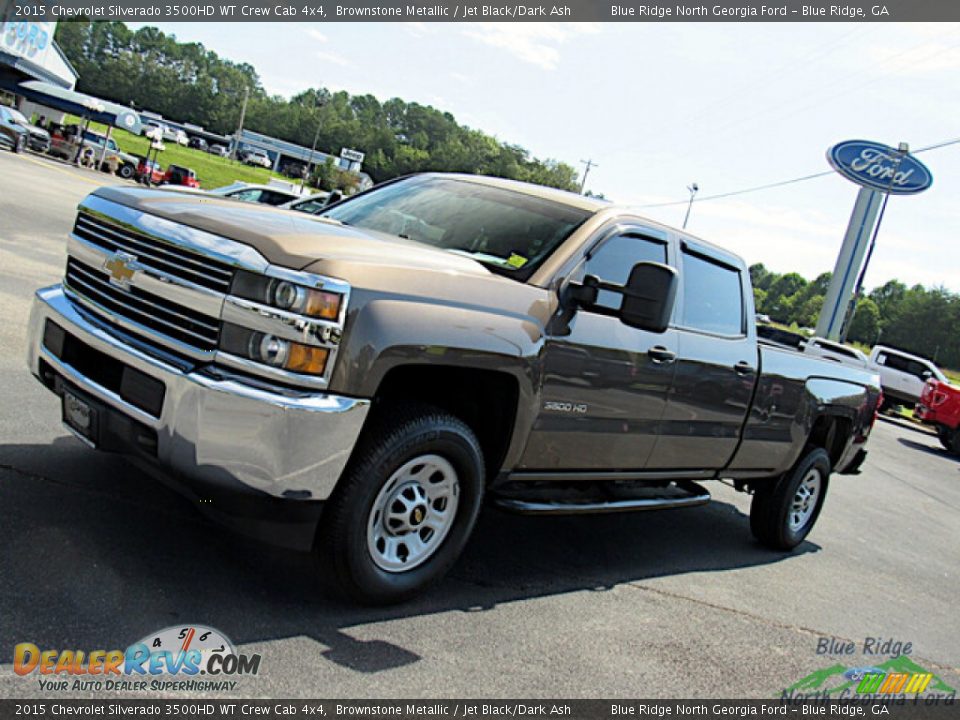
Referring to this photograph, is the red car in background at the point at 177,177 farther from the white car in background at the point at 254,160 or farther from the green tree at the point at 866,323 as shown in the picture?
the green tree at the point at 866,323

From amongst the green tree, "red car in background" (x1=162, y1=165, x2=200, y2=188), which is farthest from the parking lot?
the green tree

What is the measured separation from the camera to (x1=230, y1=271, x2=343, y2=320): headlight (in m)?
3.28

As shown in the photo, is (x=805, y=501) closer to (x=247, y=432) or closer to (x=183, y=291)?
(x=247, y=432)

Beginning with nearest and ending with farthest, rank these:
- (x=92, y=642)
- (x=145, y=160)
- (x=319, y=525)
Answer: (x=92, y=642) < (x=319, y=525) < (x=145, y=160)

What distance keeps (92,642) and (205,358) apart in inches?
43.1

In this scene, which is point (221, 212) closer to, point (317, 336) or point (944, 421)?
point (317, 336)

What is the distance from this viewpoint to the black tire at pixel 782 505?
261 inches

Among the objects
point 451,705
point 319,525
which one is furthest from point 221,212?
point 451,705

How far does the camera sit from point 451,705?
128 inches

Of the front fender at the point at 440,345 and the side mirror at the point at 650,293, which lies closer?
the front fender at the point at 440,345

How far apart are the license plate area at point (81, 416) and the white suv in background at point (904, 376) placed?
86.2 ft

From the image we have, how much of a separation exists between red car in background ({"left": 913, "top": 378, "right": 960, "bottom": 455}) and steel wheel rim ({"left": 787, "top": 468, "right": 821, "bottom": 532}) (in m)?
13.4

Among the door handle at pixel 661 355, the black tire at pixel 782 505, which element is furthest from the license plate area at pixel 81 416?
the black tire at pixel 782 505

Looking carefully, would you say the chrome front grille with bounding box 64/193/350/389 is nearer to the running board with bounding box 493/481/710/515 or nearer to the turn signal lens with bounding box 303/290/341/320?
the turn signal lens with bounding box 303/290/341/320
